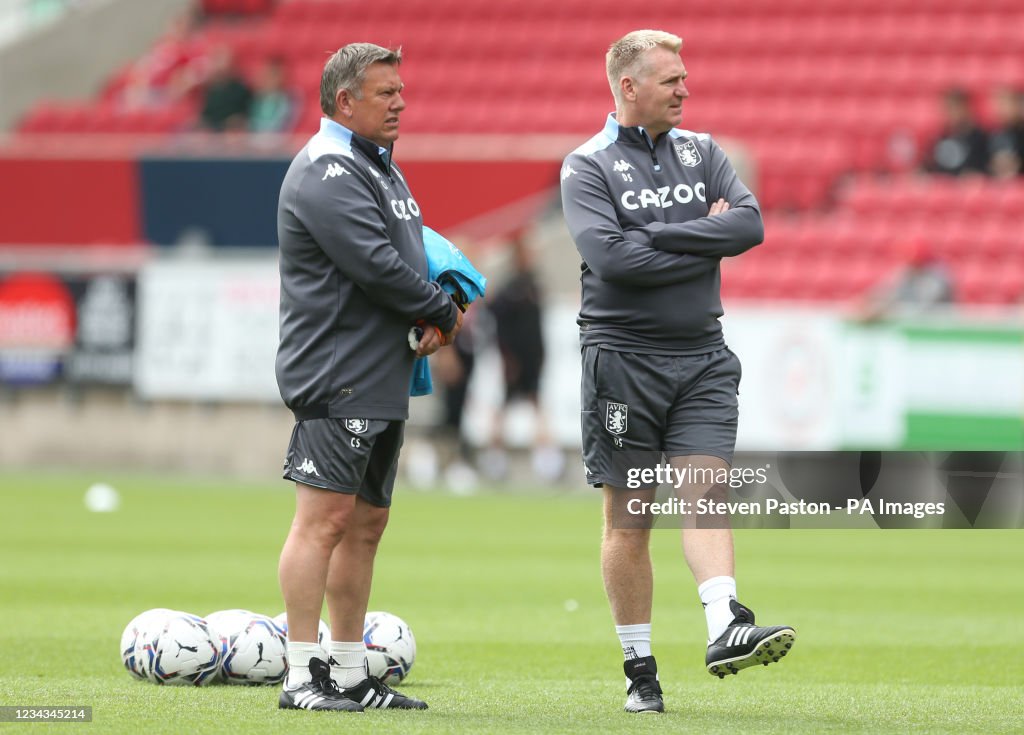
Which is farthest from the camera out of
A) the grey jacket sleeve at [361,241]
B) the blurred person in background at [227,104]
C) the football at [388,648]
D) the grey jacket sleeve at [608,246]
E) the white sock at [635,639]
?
the blurred person in background at [227,104]

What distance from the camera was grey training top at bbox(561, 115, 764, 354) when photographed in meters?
6.39

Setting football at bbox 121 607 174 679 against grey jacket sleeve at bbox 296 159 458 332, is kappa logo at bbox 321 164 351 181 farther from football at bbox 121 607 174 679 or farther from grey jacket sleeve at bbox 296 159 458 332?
football at bbox 121 607 174 679

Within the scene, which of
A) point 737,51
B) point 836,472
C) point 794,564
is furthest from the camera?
point 737,51

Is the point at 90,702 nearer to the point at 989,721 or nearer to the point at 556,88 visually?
the point at 989,721

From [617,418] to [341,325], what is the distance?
3.38ft

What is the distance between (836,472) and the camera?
6.56m

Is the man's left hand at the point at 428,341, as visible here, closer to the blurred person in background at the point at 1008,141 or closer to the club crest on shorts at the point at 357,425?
the club crest on shorts at the point at 357,425

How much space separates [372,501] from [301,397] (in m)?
0.49

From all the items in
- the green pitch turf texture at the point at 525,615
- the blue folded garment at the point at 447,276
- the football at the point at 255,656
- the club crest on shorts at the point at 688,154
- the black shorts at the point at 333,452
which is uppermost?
the club crest on shorts at the point at 688,154

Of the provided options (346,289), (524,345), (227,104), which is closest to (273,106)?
(227,104)

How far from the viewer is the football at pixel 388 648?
711 cm

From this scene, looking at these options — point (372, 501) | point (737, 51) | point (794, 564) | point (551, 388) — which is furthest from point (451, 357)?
point (372, 501)

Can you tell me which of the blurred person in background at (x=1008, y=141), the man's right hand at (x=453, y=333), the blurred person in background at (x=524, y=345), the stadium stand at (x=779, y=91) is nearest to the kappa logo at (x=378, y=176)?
the man's right hand at (x=453, y=333)

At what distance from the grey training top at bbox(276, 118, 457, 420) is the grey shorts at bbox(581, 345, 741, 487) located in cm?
63
